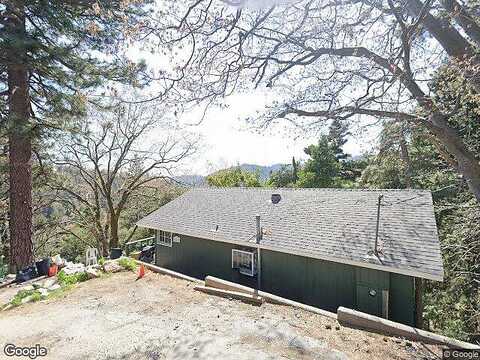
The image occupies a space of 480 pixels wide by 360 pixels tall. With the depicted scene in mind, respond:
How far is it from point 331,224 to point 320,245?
3.63ft

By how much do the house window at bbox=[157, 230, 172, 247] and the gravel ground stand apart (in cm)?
573

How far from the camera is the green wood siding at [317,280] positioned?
7727mm

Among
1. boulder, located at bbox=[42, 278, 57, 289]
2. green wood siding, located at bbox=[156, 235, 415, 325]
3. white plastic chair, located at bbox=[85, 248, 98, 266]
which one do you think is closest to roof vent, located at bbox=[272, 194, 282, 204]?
green wood siding, located at bbox=[156, 235, 415, 325]

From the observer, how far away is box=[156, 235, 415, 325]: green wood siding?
773 cm

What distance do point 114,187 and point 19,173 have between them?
28.8 feet

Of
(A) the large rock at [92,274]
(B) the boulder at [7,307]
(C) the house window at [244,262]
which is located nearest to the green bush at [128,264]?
(A) the large rock at [92,274]

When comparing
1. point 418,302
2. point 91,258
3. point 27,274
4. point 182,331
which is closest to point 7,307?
point 27,274

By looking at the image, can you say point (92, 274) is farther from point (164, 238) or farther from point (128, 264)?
point (164, 238)

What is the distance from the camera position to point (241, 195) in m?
14.1

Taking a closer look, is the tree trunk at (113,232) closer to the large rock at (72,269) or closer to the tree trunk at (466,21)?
the large rock at (72,269)

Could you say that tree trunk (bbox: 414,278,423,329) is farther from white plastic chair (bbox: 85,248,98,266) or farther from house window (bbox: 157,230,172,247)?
white plastic chair (bbox: 85,248,98,266)

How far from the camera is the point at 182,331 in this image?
5602mm

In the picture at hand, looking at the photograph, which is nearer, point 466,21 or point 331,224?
point 466,21

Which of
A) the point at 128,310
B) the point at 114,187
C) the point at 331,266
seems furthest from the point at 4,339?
the point at 114,187
